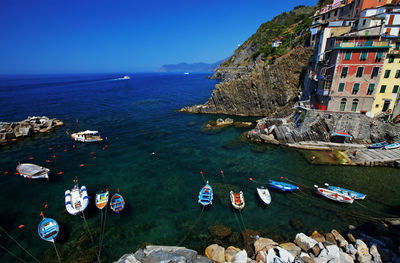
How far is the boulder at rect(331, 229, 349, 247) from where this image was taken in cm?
1808

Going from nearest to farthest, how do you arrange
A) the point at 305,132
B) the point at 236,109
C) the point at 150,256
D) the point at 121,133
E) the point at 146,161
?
the point at 150,256
the point at 146,161
the point at 305,132
the point at 121,133
the point at 236,109

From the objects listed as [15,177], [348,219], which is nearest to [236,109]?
[348,219]

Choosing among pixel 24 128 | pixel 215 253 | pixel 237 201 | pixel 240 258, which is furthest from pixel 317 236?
pixel 24 128

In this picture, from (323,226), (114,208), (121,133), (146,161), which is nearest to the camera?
(323,226)

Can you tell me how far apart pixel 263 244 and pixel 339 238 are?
7.69 meters

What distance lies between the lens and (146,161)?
3562 centimetres

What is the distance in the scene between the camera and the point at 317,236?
765 inches

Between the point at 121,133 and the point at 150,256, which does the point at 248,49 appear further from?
the point at 150,256

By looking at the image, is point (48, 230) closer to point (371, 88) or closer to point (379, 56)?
point (371, 88)

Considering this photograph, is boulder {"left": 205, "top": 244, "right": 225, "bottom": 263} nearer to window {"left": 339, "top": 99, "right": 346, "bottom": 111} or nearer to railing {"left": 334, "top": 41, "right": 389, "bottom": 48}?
window {"left": 339, "top": 99, "right": 346, "bottom": 111}

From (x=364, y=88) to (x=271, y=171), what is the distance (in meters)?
24.4

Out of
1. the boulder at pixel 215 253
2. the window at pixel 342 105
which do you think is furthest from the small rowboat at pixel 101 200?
the window at pixel 342 105

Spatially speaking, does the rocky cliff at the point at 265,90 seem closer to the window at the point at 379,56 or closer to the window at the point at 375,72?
the window at the point at 375,72

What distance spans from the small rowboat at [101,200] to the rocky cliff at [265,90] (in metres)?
46.4
